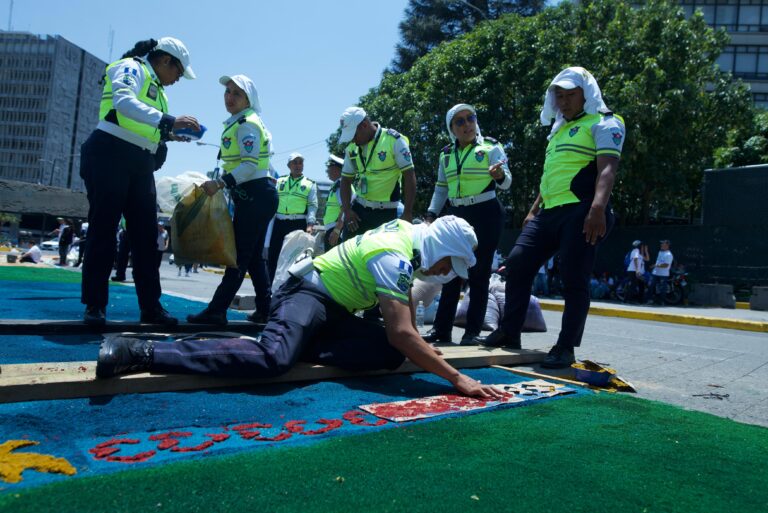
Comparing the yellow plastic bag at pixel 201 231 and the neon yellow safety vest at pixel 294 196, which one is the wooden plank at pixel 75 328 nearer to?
the yellow plastic bag at pixel 201 231

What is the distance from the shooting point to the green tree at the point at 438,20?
107ft

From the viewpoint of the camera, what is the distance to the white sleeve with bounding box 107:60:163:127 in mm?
4195

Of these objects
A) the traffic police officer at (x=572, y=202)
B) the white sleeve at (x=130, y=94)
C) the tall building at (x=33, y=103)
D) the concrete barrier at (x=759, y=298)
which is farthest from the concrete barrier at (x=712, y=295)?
the tall building at (x=33, y=103)

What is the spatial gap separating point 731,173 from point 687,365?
14979 millimetres

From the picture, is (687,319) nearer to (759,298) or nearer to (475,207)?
(759,298)

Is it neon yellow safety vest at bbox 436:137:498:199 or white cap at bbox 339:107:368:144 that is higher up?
white cap at bbox 339:107:368:144

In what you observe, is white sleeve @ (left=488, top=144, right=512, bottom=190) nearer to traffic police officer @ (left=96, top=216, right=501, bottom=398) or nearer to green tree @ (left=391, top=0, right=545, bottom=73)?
traffic police officer @ (left=96, top=216, right=501, bottom=398)

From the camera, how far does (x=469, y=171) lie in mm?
5062

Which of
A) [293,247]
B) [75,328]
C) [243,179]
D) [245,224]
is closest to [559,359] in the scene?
[245,224]

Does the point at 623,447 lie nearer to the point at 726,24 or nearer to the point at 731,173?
the point at 731,173

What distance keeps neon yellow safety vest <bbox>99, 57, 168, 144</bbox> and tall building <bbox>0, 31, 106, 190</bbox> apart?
135517 mm


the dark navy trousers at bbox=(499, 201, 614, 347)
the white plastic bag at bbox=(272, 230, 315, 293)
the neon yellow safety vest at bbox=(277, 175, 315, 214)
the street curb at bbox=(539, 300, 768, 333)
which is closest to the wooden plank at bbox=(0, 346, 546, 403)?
the dark navy trousers at bbox=(499, 201, 614, 347)

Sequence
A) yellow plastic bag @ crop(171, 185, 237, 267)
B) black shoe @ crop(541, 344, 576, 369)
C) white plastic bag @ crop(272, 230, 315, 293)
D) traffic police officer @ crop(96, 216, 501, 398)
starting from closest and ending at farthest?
traffic police officer @ crop(96, 216, 501, 398)
black shoe @ crop(541, 344, 576, 369)
yellow plastic bag @ crop(171, 185, 237, 267)
white plastic bag @ crop(272, 230, 315, 293)

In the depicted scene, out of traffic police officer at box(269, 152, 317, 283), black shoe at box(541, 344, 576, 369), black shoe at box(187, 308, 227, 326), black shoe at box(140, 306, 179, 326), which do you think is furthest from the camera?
traffic police officer at box(269, 152, 317, 283)
